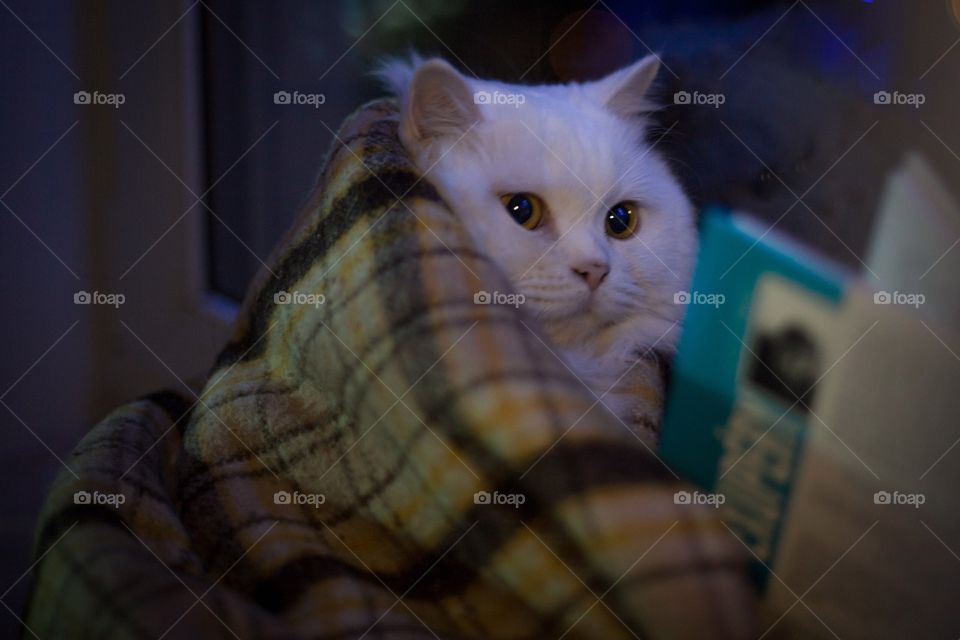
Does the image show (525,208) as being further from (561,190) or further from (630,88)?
(630,88)

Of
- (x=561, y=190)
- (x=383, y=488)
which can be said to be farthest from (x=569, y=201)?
(x=383, y=488)

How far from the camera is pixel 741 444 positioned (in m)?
0.80

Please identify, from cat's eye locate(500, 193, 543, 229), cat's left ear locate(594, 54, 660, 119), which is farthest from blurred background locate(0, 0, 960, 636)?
cat's eye locate(500, 193, 543, 229)

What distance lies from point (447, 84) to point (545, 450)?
1.30ft

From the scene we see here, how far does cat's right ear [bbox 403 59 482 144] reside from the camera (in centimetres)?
78

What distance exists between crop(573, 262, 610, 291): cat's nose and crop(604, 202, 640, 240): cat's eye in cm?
10

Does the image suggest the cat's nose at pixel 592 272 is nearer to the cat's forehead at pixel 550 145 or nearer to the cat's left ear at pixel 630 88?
the cat's forehead at pixel 550 145

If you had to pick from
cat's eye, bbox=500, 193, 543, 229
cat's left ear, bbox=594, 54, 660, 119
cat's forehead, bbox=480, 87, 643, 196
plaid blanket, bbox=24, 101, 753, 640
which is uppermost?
cat's left ear, bbox=594, 54, 660, 119

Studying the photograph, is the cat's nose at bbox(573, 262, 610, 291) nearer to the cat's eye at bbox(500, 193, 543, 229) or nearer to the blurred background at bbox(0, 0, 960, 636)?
the cat's eye at bbox(500, 193, 543, 229)

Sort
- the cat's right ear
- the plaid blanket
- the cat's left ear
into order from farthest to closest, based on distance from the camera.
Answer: the cat's left ear → the cat's right ear → the plaid blanket

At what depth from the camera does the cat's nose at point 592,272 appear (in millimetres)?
805

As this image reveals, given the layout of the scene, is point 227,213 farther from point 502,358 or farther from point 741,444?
point 741,444

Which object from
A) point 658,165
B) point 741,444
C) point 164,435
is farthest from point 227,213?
point 741,444

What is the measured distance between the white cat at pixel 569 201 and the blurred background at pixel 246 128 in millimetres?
70
